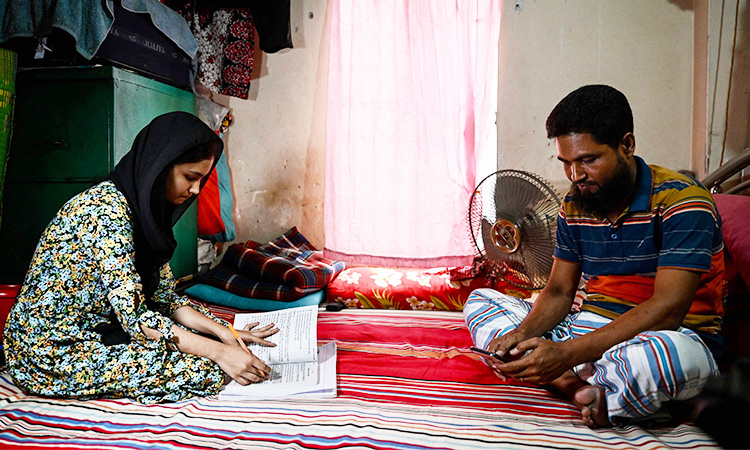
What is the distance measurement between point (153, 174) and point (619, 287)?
53.7 inches

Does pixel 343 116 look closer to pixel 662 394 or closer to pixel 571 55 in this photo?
pixel 571 55

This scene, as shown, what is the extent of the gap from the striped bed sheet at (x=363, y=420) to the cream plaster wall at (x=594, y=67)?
58.3 inches

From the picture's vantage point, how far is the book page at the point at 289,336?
1.61 m

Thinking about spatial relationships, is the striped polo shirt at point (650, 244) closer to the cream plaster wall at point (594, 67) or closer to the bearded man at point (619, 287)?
the bearded man at point (619, 287)

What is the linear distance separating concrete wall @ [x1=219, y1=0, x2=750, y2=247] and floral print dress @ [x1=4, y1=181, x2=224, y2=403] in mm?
1836

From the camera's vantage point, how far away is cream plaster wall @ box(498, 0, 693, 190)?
2.54 meters

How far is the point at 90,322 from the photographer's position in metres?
1.46

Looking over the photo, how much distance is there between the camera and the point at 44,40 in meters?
2.30

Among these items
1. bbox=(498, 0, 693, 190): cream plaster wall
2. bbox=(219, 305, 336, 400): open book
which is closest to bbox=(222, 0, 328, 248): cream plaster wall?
bbox=(498, 0, 693, 190): cream plaster wall

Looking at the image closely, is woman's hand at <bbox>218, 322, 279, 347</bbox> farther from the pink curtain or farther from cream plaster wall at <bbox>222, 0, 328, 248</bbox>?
cream plaster wall at <bbox>222, 0, 328, 248</bbox>

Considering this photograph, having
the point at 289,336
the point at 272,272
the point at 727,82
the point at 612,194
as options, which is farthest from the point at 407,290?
the point at 727,82

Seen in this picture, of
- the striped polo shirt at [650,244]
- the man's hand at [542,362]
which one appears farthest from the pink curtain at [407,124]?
the man's hand at [542,362]

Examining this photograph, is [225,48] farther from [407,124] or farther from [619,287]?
[619,287]

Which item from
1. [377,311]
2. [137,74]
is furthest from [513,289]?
[137,74]
